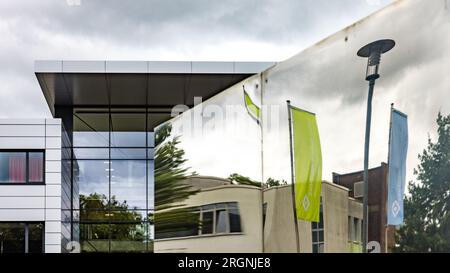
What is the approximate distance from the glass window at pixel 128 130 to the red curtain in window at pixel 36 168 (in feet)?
6.45

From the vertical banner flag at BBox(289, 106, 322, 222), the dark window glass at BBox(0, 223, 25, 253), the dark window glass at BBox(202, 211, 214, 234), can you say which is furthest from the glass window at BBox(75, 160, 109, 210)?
the vertical banner flag at BBox(289, 106, 322, 222)

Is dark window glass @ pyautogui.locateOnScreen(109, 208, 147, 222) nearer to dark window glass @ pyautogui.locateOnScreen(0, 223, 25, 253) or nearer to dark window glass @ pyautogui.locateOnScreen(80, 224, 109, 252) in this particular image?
dark window glass @ pyautogui.locateOnScreen(80, 224, 109, 252)

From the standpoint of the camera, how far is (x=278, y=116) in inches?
157

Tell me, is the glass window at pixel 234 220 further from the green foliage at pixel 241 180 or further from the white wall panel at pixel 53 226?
the white wall panel at pixel 53 226

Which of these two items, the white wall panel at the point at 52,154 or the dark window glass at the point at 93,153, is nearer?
the white wall panel at the point at 52,154

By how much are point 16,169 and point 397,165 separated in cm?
1219

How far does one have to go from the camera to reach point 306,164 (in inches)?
138

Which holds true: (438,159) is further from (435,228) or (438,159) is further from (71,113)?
(71,113)

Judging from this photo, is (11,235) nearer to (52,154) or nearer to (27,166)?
(27,166)

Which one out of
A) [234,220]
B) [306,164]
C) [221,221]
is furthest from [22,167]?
[306,164]

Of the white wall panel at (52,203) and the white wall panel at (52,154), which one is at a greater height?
the white wall panel at (52,154)

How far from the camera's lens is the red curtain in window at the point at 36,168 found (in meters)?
13.6

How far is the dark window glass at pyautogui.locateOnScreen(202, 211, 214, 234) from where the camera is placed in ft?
16.7

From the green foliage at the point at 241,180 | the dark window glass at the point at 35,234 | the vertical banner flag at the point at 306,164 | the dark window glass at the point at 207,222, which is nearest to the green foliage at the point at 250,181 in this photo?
the green foliage at the point at 241,180
